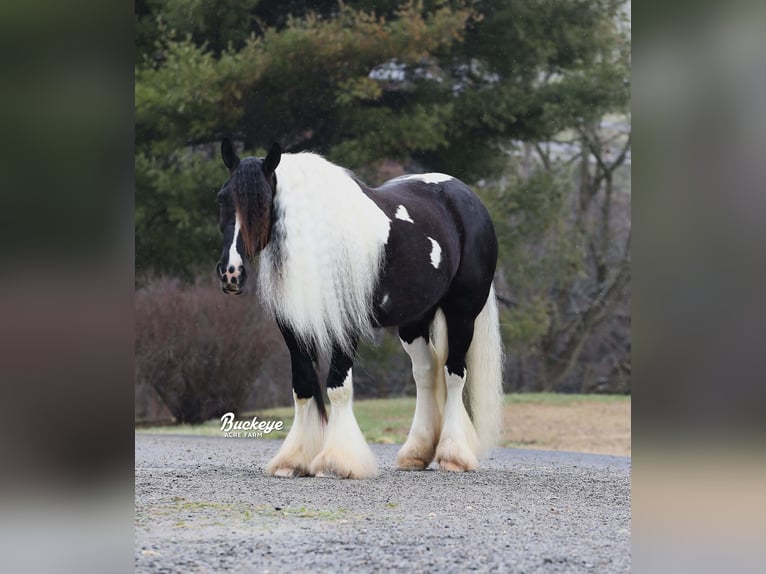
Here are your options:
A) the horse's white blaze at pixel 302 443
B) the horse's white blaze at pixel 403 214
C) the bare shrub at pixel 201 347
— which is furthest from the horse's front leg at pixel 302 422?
the bare shrub at pixel 201 347

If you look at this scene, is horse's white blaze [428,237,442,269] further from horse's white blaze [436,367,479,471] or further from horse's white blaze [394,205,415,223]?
horse's white blaze [436,367,479,471]

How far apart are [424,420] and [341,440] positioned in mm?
1022

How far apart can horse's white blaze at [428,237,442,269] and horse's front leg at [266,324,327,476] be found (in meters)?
1.07

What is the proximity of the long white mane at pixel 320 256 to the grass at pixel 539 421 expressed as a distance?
5.20 meters

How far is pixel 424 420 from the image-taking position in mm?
7117

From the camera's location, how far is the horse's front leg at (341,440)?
6.24 m

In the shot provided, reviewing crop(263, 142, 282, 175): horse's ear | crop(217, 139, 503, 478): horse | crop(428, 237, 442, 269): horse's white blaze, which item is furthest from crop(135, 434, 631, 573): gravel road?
crop(263, 142, 282, 175): horse's ear

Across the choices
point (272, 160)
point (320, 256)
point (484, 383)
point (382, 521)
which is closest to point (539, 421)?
point (484, 383)

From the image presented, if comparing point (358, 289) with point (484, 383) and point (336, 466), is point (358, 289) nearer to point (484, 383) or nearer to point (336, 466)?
point (336, 466)
